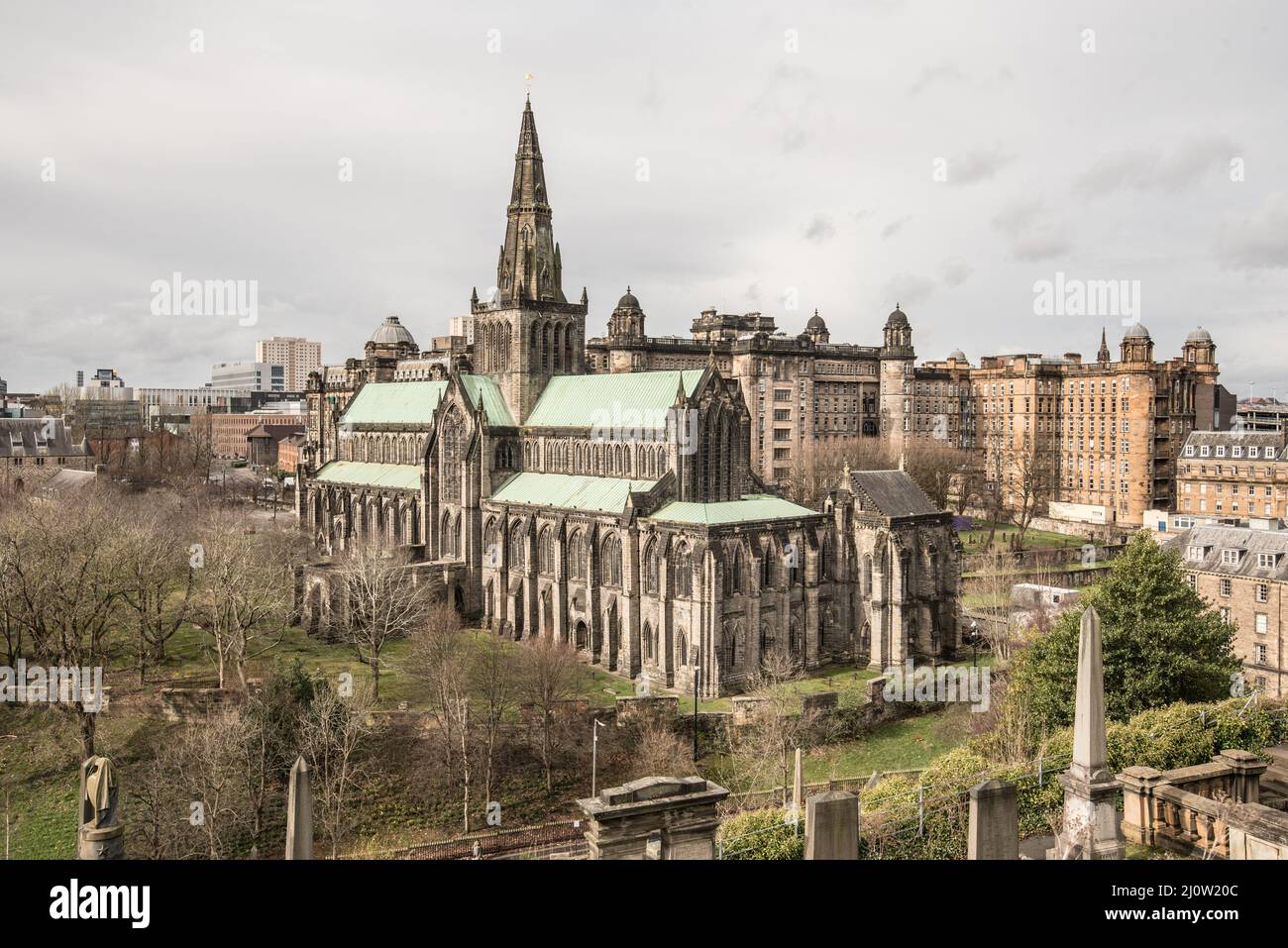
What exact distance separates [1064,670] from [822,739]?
1679 cm

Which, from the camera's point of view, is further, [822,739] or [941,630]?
[941,630]

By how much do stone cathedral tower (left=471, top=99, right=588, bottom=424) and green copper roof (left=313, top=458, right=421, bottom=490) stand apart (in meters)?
12.4

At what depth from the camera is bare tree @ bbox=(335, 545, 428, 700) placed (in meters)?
54.2

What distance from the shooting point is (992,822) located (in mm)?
14141

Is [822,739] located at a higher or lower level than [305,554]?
lower

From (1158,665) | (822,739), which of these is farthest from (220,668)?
(1158,665)

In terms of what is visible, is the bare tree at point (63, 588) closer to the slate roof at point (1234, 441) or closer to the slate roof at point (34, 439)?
the slate roof at point (34, 439)

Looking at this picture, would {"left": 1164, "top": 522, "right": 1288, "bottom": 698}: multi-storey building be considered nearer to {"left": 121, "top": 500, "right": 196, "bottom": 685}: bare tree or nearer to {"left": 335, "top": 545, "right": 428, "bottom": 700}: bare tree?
{"left": 335, "top": 545, "right": 428, "bottom": 700}: bare tree

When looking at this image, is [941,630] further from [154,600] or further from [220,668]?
[154,600]

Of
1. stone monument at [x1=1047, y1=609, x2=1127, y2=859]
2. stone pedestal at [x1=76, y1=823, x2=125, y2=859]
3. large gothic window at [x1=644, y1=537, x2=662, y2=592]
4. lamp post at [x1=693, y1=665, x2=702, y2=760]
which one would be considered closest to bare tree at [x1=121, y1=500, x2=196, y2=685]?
large gothic window at [x1=644, y1=537, x2=662, y2=592]

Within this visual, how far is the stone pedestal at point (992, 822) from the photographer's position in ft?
46.2

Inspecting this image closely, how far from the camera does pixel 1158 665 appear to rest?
35.4 m

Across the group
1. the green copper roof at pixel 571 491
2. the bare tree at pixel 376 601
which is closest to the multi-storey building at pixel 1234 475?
the green copper roof at pixel 571 491
